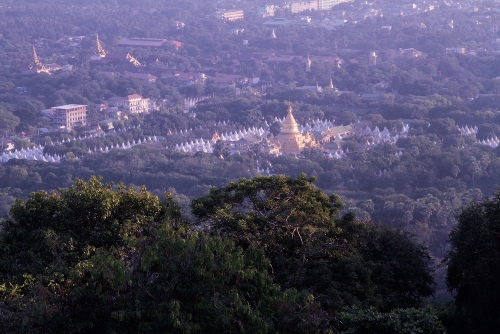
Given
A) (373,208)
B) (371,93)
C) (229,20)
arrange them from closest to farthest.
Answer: (373,208) < (371,93) < (229,20)

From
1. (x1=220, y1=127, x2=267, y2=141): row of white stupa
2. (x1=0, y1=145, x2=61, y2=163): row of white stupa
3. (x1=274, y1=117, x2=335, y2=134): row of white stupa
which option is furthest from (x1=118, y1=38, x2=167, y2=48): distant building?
A: (x1=0, y1=145, x2=61, y2=163): row of white stupa

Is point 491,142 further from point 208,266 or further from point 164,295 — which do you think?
point 164,295

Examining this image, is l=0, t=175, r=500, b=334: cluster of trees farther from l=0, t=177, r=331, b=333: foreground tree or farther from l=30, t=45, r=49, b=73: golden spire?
l=30, t=45, r=49, b=73: golden spire

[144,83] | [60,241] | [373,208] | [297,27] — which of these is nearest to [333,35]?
[297,27]

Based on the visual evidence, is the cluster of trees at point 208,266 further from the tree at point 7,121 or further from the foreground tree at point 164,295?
the tree at point 7,121

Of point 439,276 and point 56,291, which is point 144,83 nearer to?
point 439,276

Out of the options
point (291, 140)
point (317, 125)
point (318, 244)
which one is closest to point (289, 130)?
point (291, 140)

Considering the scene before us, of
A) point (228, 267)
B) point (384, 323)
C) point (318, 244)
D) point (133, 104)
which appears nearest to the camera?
point (228, 267)

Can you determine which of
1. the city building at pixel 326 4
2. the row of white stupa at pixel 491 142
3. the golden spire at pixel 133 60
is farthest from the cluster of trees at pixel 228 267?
the city building at pixel 326 4
